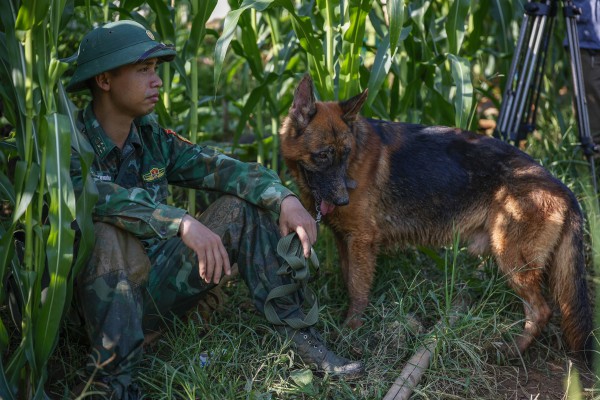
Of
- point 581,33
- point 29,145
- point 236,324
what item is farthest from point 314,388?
point 581,33

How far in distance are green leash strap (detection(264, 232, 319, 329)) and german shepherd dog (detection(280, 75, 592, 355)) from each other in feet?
1.83

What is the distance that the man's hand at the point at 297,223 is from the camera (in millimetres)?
3127

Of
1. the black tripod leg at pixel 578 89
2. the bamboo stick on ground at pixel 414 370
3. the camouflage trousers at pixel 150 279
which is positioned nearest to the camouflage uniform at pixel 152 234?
the camouflage trousers at pixel 150 279

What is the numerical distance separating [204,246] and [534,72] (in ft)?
9.97

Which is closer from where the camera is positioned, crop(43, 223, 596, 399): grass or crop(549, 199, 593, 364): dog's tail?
crop(43, 223, 596, 399): grass

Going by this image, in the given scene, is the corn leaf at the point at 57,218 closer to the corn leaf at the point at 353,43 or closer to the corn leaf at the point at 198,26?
the corn leaf at the point at 198,26

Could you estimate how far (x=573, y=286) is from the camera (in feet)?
12.0

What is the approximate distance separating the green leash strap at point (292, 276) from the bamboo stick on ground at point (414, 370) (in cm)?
46

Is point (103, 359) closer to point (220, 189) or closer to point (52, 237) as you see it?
point (52, 237)

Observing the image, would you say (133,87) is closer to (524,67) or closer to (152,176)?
(152,176)

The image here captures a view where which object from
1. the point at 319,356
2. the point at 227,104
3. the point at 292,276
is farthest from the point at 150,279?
the point at 227,104

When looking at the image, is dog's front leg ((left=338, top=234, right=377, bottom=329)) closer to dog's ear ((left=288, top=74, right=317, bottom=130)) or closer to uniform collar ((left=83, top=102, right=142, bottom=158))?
dog's ear ((left=288, top=74, right=317, bottom=130))

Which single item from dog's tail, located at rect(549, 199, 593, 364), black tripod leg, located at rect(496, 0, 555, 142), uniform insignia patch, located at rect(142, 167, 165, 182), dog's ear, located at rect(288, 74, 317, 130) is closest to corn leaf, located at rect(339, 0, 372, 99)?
dog's ear, located at rect(288, 74, 317, 130)

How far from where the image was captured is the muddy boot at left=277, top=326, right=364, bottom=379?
3180 mm
